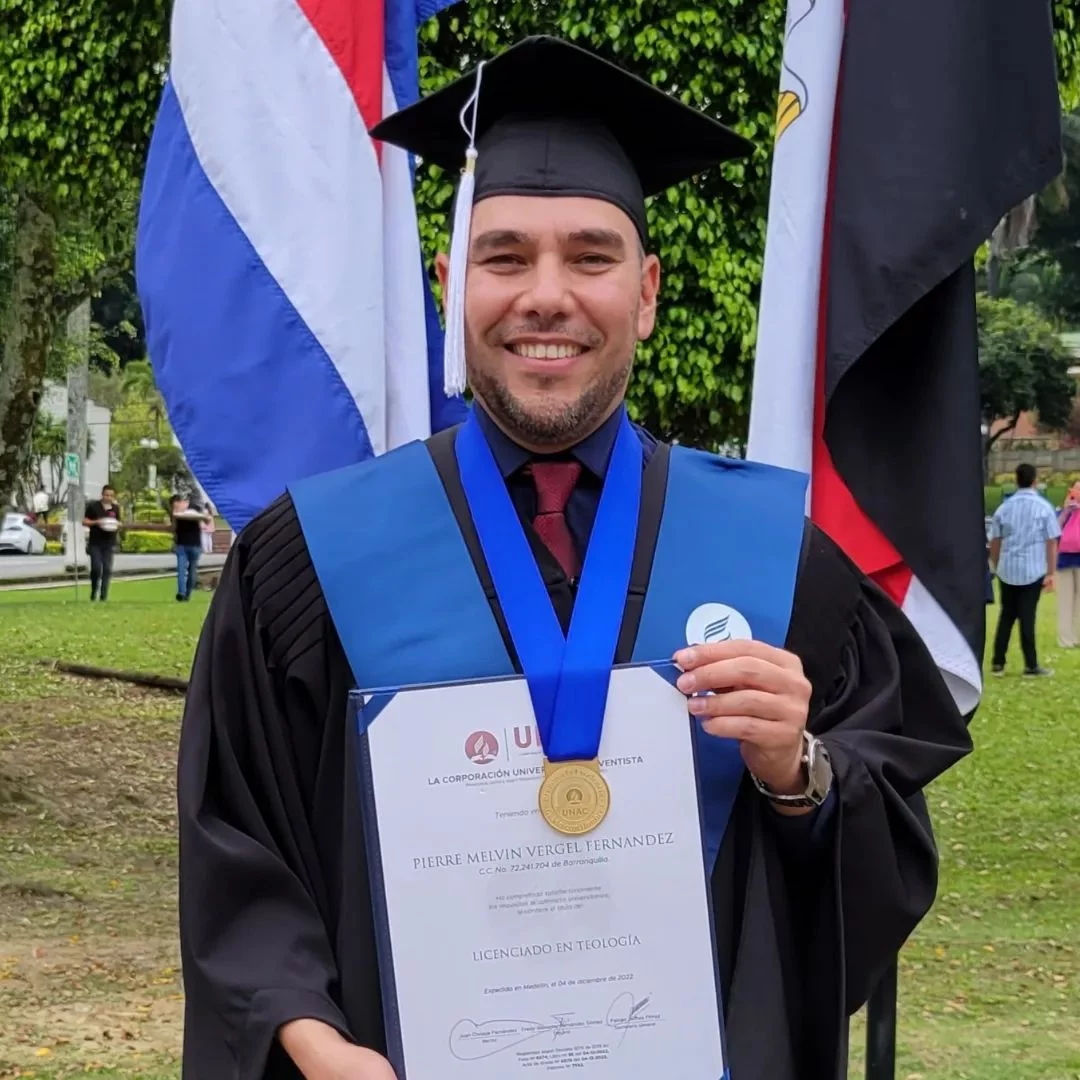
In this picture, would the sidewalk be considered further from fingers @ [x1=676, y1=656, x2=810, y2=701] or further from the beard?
fingers @ [x1=676, y1=656, x2=810, y2=701]

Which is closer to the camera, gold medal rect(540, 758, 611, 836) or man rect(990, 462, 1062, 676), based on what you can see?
gold medal rect(540, 758, 611, 836)

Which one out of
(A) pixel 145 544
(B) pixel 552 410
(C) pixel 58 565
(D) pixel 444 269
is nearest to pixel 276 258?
(D) pixel 444 269

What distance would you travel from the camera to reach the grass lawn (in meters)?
5.52

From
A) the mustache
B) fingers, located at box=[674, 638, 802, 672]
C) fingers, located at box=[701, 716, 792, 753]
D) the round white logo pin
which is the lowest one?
fingers, located at box=[701, 716, 792, 753]

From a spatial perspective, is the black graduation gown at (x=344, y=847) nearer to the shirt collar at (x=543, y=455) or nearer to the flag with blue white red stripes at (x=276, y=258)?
the shirt collar at (x=543, y=455)

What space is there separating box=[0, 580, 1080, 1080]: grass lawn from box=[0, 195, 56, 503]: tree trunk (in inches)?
74.0

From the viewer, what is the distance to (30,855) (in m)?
8.17

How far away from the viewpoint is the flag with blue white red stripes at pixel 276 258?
3842 millimetres

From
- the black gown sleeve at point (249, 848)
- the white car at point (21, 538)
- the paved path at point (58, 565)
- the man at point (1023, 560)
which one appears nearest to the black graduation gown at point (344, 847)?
the black gown sleeve at point (249, 848)

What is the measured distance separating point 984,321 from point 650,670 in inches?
1767

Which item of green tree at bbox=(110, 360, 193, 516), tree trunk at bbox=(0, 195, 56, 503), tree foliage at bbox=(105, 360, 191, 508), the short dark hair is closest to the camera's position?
tree trunk at bbox=(0, 195, 56, 503)

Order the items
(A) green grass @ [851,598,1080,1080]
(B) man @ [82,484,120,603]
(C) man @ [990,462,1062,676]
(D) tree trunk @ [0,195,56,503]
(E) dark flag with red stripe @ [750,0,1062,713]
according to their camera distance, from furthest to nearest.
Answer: (B) man @ [82,484,120,603] → (C) man @ [990,462,1062,676] → (D) tree trunk @ [0,195,56,503] → (A) green grass @ [851,598,1080,1080] → (E) dark flag with red stripe @ [750,0,1062,713]

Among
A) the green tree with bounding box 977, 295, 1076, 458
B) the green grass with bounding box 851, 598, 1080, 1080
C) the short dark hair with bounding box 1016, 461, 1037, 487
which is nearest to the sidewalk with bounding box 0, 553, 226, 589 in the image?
the short dark hair with bounding box 1016, 461, 1037, 487

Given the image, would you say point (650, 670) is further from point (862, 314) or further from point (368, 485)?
point (862, 314)
